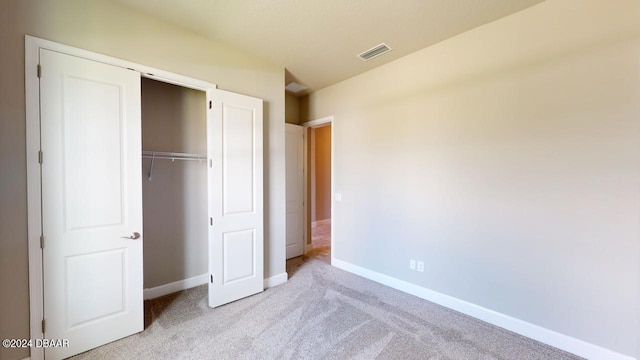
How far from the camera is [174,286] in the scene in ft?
10.0

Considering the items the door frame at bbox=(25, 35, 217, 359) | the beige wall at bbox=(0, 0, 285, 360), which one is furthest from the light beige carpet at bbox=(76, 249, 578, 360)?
the beige wall at bbox=(0, 0, 285, 360)

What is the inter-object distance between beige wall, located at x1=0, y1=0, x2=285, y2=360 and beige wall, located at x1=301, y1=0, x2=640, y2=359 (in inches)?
85.4

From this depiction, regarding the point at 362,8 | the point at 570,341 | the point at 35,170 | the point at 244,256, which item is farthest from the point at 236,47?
the point at 570,341

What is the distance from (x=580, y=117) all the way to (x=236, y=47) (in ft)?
11.0

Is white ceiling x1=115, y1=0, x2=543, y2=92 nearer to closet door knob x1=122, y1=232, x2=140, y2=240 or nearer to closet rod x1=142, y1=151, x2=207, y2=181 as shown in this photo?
closet rod x1=142, y1=151, x2=207, y2=181

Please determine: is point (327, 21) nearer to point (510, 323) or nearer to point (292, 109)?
point (292, 109)

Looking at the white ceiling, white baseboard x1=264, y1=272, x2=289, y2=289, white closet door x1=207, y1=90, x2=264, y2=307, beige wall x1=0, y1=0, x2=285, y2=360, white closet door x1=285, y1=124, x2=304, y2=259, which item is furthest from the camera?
white closet door x1=285, y1=124, x2=304, y2=259

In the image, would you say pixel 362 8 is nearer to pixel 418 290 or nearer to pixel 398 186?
pixel 398 186

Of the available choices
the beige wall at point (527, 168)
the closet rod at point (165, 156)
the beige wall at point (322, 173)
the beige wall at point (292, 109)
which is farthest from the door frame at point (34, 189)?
the beige wall at point (322, 173)

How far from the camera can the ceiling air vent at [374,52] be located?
9.43 ft

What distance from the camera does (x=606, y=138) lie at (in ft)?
6.22

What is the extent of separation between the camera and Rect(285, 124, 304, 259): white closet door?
171 inches

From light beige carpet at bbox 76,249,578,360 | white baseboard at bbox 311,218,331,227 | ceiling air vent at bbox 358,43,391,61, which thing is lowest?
light beige carpet at bbox 76,249,578,360

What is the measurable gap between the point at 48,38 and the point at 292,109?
121 inches
